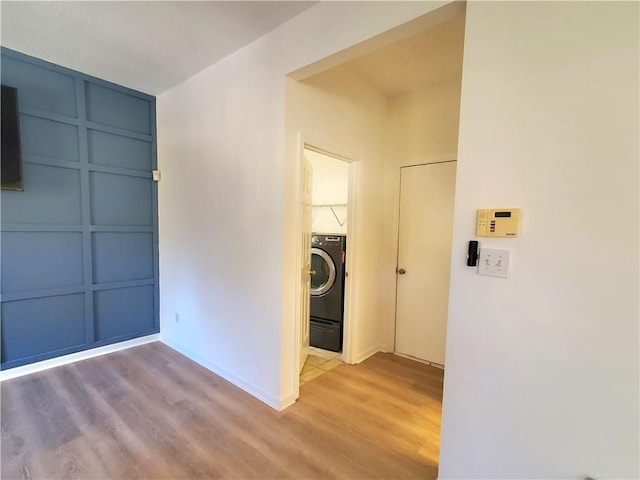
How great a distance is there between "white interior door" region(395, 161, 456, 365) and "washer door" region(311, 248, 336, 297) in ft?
2.36

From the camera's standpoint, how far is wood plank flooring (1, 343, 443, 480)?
5.34 ft

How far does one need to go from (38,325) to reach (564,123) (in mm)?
3895

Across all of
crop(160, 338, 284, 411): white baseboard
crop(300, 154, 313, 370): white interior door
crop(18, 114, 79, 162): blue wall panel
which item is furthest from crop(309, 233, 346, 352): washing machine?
crop(18, 114, 79, 162): blue wall panel

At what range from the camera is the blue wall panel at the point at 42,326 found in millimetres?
2479

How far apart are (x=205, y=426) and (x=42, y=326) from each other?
1.90 metres

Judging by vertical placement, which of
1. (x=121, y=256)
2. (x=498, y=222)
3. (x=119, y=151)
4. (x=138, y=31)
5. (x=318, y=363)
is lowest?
(x=318, y=363)

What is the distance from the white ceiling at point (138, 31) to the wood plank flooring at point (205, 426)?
266cm

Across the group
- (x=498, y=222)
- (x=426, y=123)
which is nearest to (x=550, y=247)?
(x=498, y=222)

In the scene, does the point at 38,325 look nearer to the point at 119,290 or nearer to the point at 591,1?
the point at 119,290

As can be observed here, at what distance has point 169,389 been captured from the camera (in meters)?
2.37

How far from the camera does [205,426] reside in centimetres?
195

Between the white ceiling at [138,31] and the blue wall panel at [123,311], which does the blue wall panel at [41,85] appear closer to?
the white ceiling at [138,31]

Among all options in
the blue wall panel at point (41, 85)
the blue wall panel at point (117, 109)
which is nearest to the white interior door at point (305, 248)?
the blue wall panel at point (117, 109)

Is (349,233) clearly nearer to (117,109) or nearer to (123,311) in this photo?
(123,311)
